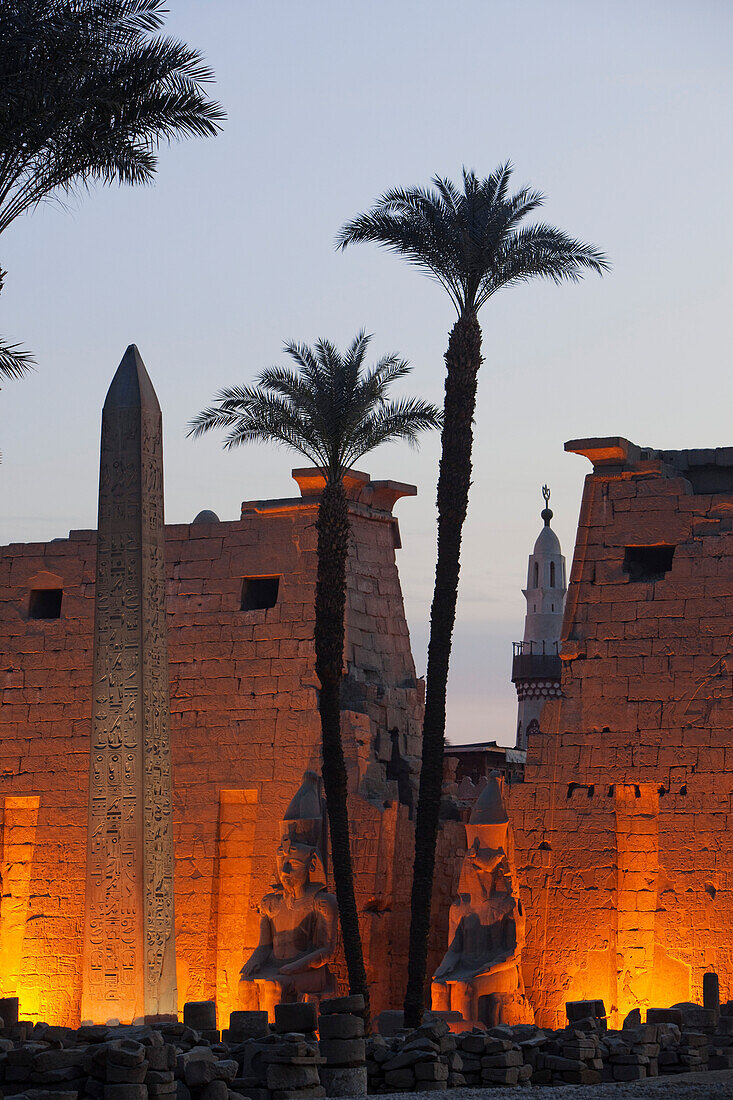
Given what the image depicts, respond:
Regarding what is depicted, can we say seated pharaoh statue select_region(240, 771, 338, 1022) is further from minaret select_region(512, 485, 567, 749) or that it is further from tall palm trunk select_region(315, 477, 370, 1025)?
minaret select_region(512, 485, 567, 749)

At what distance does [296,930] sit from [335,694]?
221 cm

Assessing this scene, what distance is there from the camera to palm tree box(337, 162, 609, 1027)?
1805 cm

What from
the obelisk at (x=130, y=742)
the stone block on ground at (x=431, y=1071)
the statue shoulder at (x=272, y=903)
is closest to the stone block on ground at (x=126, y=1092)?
the stone block on ground at (x=431, y=1071)

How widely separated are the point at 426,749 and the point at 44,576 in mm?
5410

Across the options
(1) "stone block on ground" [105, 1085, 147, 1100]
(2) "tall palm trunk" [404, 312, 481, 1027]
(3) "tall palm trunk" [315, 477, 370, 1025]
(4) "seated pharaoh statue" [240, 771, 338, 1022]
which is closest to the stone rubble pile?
(1) "stone block on ground" [105, 1085, 147, 1100]

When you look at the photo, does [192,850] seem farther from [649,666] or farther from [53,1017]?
[649,666]

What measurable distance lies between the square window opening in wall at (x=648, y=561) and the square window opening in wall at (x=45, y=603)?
254 inches

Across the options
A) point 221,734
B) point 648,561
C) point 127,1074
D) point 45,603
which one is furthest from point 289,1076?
point 45,603

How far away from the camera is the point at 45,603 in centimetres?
2191

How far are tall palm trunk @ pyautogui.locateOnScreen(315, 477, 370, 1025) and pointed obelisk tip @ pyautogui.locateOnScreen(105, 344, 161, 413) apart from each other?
2564 millimetres

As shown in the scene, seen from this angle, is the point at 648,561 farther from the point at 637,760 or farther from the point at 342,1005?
the point at 342,1005

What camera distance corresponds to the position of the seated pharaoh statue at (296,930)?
60.2ft

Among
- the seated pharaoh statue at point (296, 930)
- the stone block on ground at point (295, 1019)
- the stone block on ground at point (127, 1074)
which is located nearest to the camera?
the stone block on ground at point (127, 1074)

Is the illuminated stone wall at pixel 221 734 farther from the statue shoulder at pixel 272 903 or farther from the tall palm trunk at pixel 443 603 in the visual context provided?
the tall palm trunk at pixel 443 603
